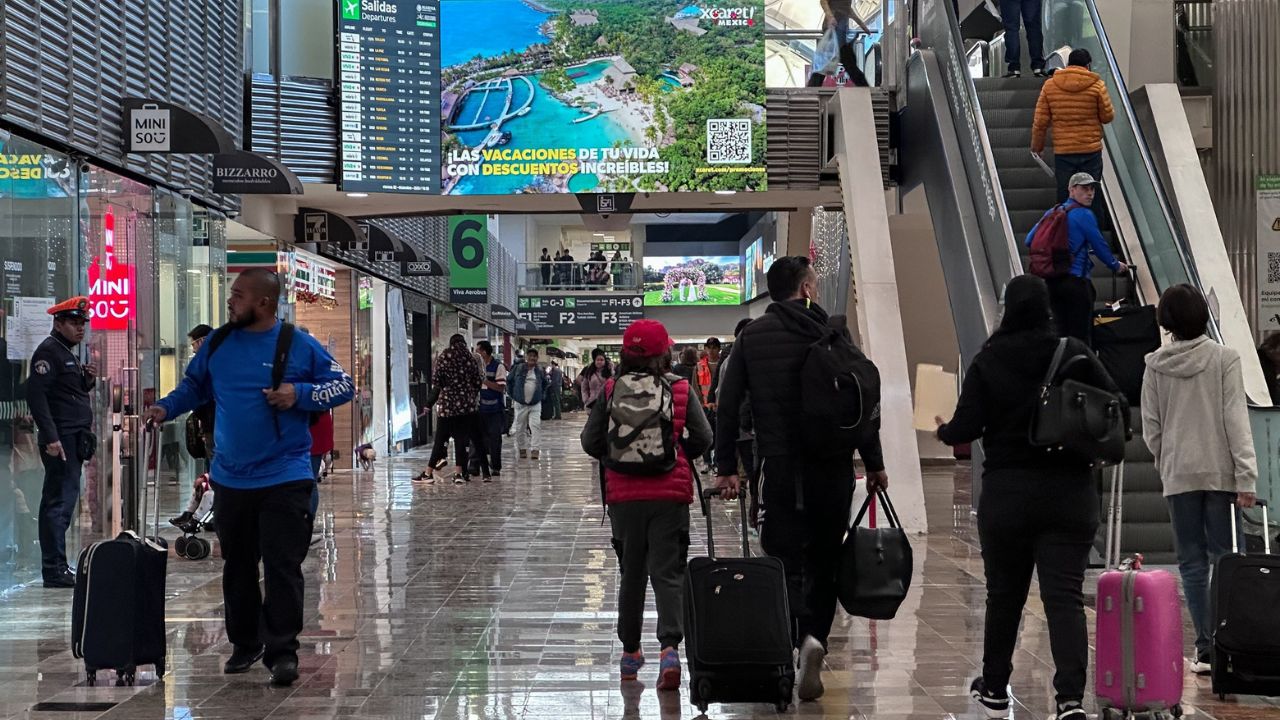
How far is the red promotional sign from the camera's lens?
10215 mm

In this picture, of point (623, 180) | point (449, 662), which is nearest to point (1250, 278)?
point (623, 180)

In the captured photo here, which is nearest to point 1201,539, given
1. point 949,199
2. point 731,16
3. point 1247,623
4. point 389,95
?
point 1247,623

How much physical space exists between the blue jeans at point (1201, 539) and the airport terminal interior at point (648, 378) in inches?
1.0

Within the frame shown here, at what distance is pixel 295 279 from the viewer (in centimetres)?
1770

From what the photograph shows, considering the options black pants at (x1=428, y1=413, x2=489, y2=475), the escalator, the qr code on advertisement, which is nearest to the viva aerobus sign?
black pants at (x1=428, y1=413, x2=489, y2=475)

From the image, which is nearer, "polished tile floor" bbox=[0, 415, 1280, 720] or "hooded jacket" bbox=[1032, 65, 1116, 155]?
"polished tile floor" bbox=[0, 415, 1280, 720]

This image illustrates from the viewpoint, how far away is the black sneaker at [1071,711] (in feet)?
15.9

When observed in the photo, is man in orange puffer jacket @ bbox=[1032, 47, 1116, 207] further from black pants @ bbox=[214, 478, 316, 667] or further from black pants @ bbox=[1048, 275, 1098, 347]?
black pants @ bbox=[214, 478, 316, 667]

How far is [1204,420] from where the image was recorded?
5.75 m

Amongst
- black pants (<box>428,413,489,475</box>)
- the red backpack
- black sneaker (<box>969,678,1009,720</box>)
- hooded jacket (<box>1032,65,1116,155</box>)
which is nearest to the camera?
black sneaker (<box>969,678,1009,720</box>)

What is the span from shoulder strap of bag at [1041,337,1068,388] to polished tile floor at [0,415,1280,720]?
1.24 m

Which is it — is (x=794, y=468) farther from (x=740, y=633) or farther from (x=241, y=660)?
(x=241, y=660)

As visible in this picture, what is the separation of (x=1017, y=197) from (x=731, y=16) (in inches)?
205

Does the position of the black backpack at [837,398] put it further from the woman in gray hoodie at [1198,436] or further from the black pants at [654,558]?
the woman in gray hoodie at [1198,436]
